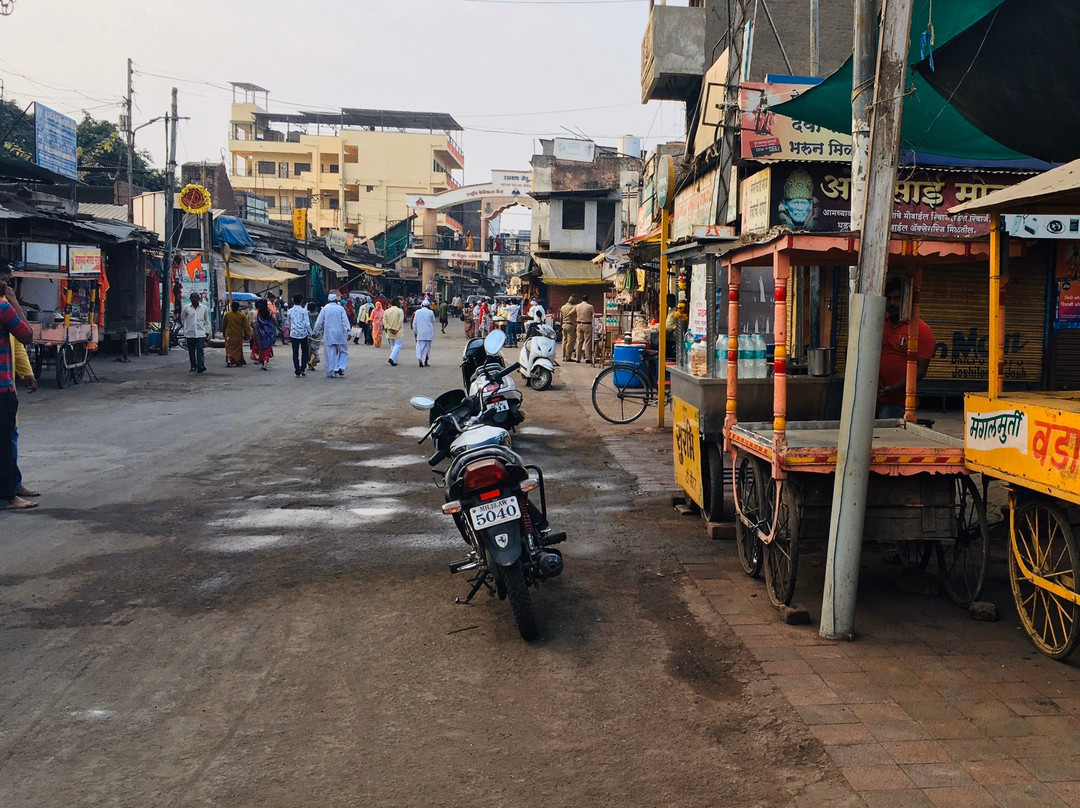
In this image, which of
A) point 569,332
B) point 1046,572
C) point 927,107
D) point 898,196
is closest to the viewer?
point 1046,572

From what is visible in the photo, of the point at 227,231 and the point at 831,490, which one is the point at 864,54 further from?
the point at 227,231

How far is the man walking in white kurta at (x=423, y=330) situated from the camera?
2408 cm

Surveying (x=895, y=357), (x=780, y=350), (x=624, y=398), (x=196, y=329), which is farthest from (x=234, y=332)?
(x=780, y=350)

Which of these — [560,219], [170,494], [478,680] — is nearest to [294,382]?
[170,494]

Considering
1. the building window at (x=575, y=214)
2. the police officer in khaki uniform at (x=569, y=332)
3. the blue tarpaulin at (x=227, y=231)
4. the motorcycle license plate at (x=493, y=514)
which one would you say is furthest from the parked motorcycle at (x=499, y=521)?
the building window at (x=575, y=214)

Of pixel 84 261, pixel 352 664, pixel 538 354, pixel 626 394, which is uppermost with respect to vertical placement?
pixel 84 261

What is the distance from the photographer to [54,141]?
2481 cm

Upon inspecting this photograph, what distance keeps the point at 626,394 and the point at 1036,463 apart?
948 cm

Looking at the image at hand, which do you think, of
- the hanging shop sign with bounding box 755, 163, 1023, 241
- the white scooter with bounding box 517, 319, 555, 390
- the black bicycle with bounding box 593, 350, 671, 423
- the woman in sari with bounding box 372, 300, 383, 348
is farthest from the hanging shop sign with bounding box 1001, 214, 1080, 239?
the woman in sari with bounding box 372, 300, 383, 348

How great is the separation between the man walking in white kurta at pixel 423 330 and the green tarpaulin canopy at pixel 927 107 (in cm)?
1628

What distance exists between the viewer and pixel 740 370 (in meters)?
8.12

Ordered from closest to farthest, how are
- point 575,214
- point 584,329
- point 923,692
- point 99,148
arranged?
1. point 923,692
2. point 584,329
3. point 99,148
4. point 575,214

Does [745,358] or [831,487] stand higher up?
[745,358]

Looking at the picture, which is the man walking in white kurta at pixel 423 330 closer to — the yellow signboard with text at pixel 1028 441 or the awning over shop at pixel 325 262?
the awning over shop at pixel 325 262
